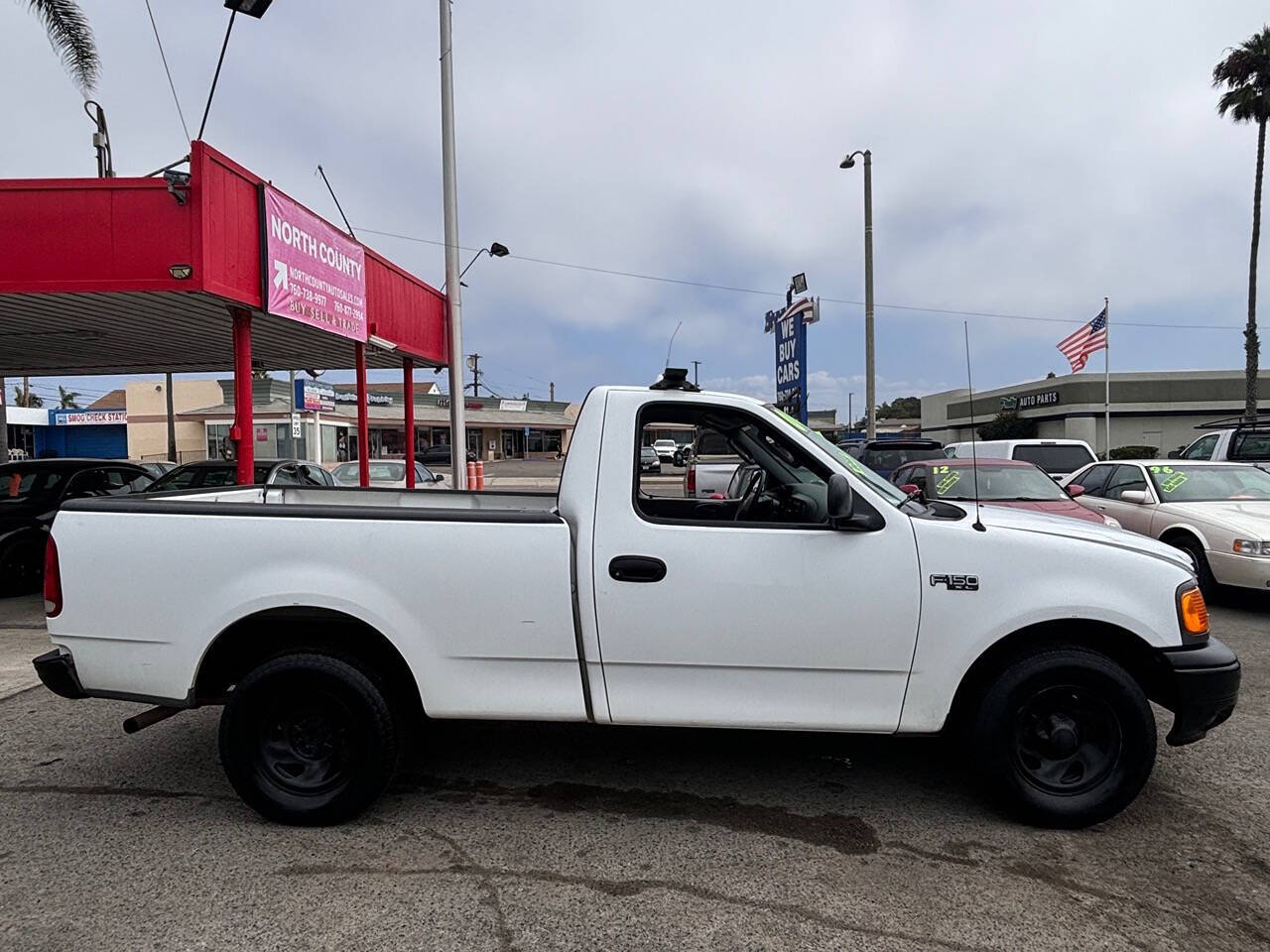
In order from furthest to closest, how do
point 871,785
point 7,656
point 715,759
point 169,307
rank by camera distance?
point 169,307 → point 7,656 → point 715,759 → point 871,785

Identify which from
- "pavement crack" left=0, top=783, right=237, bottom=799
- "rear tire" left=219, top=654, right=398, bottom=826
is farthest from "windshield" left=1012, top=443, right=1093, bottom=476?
"pavement crack" left=0, top=783, right=237, bottom=799

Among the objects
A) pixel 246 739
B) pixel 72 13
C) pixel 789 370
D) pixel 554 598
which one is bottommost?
pixel 246 739

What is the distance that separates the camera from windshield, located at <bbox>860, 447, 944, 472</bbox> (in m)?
13.8

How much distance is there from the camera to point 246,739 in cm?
345

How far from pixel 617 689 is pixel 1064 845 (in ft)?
6.52

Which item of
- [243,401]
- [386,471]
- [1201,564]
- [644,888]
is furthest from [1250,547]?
[386,471]

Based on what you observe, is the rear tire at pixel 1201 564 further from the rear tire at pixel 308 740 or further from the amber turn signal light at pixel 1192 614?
the rear tire at pixel 308 740

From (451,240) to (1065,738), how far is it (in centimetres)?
1087

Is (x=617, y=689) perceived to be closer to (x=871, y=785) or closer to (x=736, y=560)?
(x=736, y=560)

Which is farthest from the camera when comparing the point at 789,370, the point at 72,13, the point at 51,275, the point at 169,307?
the point at 789,370

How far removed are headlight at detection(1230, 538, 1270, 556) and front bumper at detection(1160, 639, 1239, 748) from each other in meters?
4.95

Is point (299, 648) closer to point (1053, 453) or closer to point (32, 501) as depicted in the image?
point (32, 501)

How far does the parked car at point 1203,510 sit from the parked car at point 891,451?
3.81 metres

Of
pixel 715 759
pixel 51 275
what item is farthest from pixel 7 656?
pixel 715 759
